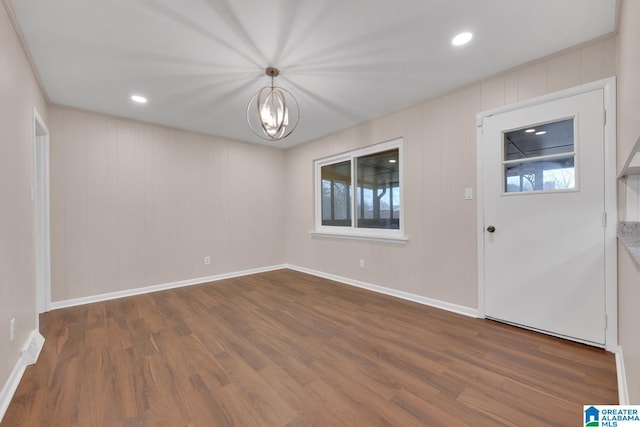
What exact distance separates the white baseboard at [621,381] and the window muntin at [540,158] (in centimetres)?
127

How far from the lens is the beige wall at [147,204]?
3223 mm

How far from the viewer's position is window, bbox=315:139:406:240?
364 cm

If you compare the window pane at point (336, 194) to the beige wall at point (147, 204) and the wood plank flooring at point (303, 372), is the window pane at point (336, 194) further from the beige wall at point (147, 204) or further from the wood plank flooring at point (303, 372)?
the wood plank flooring at point (303, 372)

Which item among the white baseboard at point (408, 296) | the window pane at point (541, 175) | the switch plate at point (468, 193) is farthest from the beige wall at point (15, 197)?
the window pane at point (541, 175)

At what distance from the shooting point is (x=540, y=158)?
2.35m

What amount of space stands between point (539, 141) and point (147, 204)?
471 cm

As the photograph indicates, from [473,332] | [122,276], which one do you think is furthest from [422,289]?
[122,276]

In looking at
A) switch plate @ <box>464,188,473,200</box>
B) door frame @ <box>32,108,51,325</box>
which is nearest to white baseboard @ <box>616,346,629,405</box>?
switch plate @ <box>464,188,473,200</box>

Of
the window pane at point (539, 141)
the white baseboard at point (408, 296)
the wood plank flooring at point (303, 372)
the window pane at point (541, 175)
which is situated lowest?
the wood plank flooring at point (303, 372)

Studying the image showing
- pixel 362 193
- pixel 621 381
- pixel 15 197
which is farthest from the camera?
pixel 362 193

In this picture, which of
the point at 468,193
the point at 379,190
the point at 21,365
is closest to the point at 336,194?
the point at 379,190

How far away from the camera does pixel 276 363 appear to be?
6.39 feet

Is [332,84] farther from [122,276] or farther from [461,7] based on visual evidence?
[122,276]

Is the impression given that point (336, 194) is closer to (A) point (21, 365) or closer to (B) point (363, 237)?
(B) point (363, 237)
